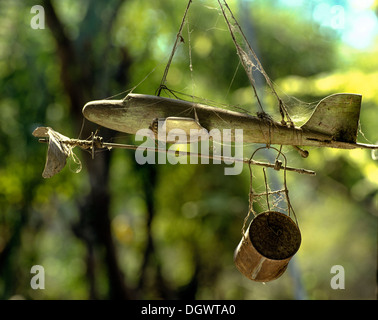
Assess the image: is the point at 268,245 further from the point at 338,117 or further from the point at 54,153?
the point at 54,153

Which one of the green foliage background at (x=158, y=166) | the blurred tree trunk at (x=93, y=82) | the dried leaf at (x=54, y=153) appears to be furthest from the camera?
the green foliage background at (x=158, y=166)

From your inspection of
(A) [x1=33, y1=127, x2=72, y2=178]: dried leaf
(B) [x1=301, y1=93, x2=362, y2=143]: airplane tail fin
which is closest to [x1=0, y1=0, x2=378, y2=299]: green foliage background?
(B) [x1=301, y1=93, x2=362, y2=143]: airplane tail fin

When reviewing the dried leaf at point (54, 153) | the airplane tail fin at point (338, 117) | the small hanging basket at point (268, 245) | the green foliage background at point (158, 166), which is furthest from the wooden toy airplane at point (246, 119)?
the green foliage background at point (158, 166)

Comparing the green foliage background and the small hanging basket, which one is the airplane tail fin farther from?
the green foliage background

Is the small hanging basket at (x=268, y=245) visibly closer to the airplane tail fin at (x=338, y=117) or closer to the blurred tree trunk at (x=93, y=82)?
the airplane tail fin at (x=338, y=117)

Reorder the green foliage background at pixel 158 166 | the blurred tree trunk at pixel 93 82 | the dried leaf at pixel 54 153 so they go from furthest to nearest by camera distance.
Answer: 1. the green foliage background at pixel 158 166
2. the blurred tree trunk at pixel 93 82
3. the dried leaf at pixel 54 153
